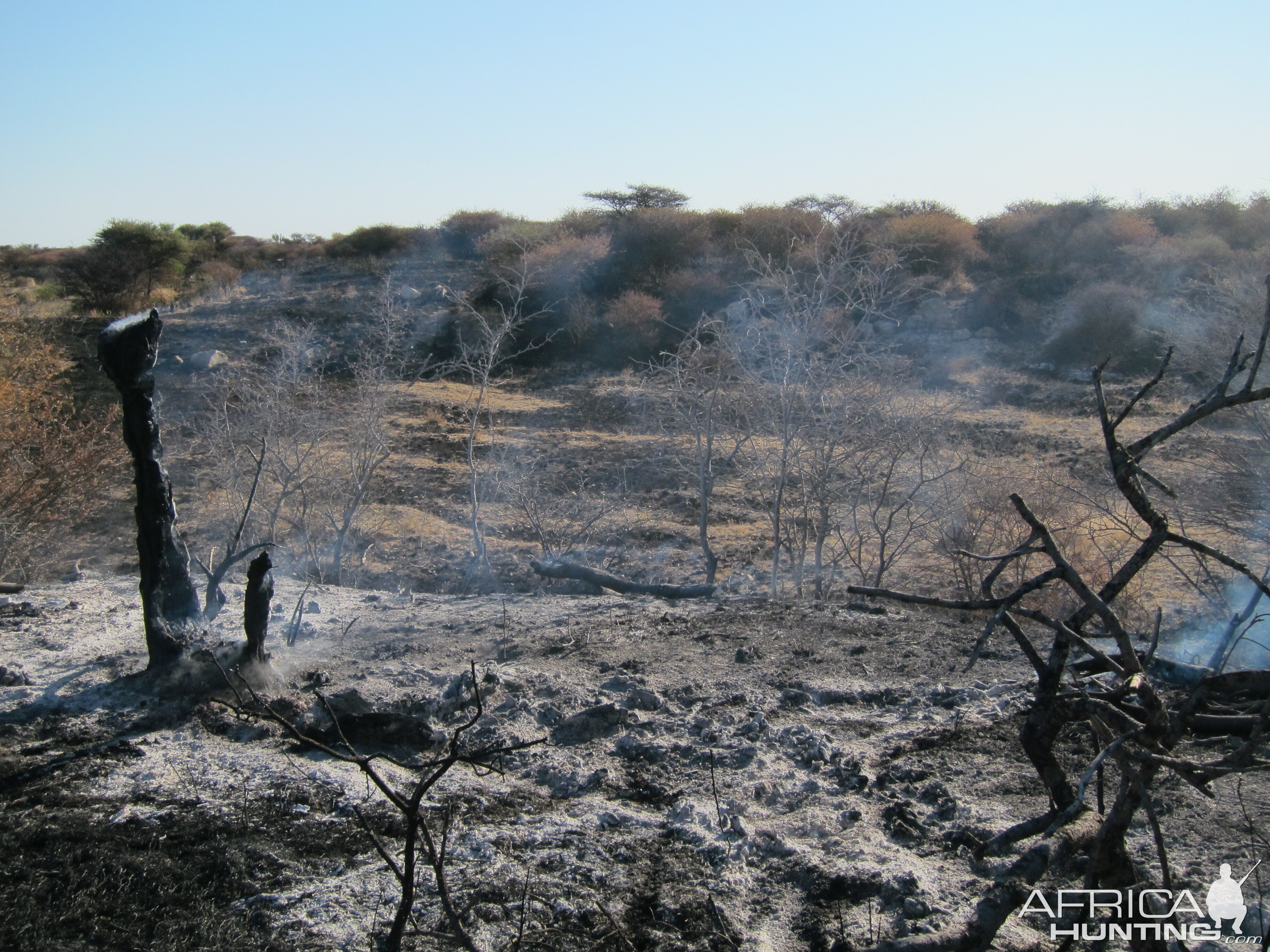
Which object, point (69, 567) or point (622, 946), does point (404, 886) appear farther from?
point (69, 567)

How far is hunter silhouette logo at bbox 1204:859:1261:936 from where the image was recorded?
2.31m

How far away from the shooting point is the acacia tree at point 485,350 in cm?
1083

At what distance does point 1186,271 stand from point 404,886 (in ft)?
106

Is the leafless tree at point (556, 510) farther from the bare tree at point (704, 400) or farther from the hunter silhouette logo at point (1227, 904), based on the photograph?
the hunter silhouette logo at point (1227, 904)

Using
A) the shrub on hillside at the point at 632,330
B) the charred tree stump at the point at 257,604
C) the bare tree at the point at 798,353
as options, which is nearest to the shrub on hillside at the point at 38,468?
the charred tree stump at the point at 257,604

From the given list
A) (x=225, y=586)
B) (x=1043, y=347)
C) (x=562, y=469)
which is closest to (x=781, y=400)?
(x=225, y=586)

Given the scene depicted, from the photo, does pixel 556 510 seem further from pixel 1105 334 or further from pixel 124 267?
pixel 124 267

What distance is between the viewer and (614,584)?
9.36 metres

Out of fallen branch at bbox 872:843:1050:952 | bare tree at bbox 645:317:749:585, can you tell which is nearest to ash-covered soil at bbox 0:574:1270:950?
fallen branch at bbox 872:843:1050:952

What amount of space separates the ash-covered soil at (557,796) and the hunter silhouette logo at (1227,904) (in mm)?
294

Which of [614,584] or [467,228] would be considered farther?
[467,228]

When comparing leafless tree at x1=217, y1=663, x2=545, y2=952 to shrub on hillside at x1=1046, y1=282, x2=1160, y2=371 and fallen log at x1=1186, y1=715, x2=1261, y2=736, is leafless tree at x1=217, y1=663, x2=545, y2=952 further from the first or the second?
shrub on hillside at x1=1046, y1=282, x2=1160, y2=371

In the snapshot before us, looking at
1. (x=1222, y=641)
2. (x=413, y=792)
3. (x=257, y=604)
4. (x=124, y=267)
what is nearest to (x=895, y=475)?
(x=1222, y=641)

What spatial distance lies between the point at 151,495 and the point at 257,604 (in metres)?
0.84
